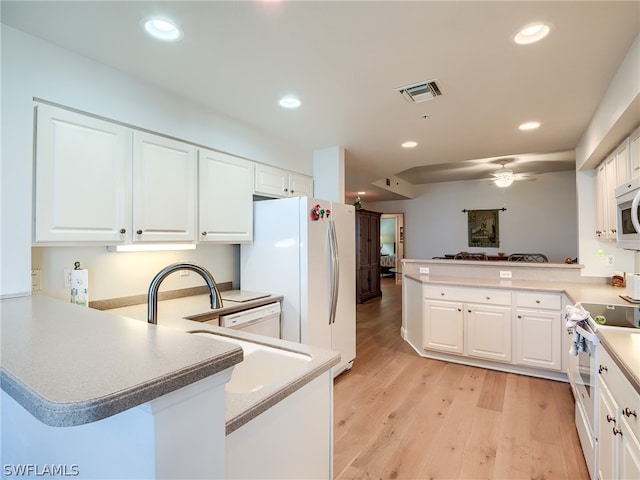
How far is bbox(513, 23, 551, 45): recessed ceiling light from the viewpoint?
63.9 inches

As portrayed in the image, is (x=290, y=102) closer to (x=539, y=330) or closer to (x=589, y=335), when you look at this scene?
(x=589, y=335)

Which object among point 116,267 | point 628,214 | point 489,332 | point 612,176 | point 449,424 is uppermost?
point 612,176

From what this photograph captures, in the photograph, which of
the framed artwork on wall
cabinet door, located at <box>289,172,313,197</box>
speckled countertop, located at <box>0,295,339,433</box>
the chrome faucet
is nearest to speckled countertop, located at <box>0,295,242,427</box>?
speckled countertop, located at <box>0,295,339,433</box>

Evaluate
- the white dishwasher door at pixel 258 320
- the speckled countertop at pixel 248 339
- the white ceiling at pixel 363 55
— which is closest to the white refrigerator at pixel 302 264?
the white dishwasher door at pixel 258 320

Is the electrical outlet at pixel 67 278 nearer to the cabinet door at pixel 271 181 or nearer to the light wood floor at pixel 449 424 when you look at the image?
the cabinet door at pixel 271 181

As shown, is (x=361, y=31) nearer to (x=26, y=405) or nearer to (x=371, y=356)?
(x=26, y=405)

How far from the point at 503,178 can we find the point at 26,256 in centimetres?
609

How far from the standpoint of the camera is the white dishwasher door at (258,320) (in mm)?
2359

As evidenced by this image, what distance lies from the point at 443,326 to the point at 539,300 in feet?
3.13

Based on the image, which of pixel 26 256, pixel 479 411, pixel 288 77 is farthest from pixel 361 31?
pixel 479 411

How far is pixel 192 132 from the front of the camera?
8.16 feet

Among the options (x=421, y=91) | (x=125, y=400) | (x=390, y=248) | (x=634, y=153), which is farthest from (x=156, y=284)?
(x=390, y=248)

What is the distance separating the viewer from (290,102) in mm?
2475

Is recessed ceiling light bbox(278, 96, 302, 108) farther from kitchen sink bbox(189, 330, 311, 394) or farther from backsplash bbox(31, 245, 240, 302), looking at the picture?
kitchen sink bbox(189, 330, 311, 394)
